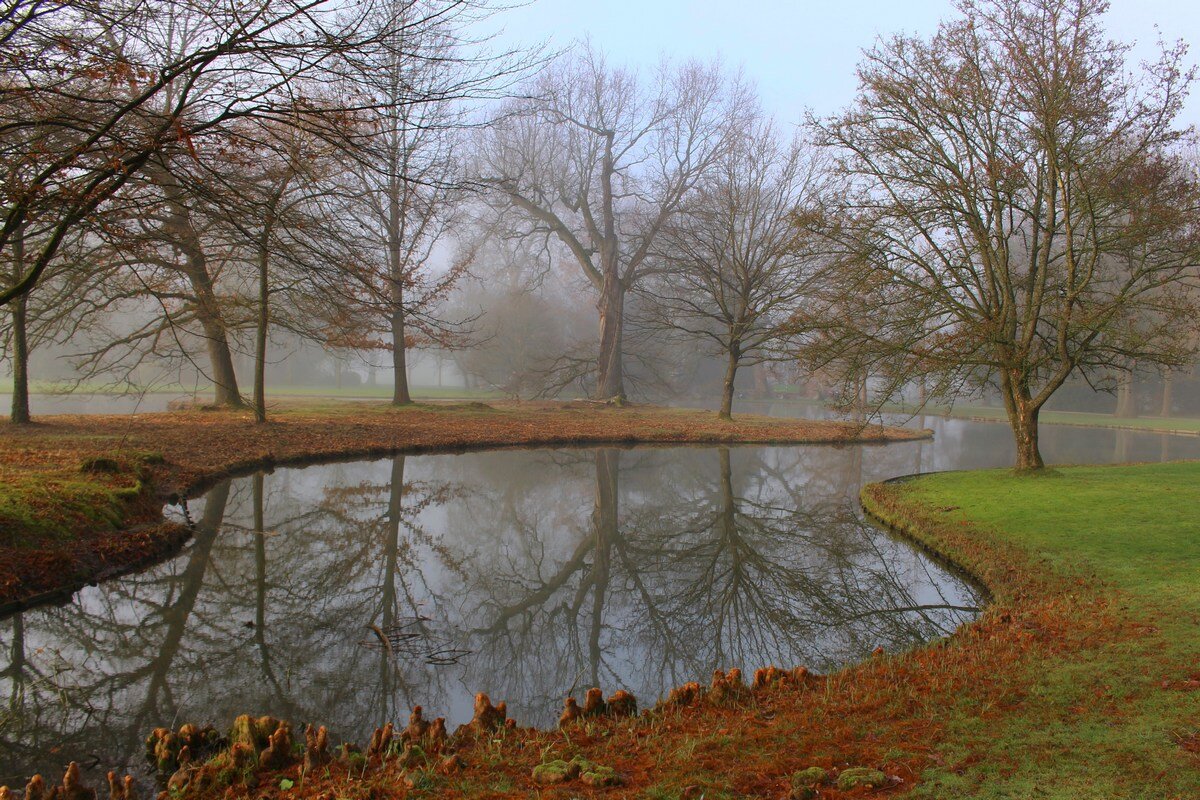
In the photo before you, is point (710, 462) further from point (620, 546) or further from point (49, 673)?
point (49, 673)

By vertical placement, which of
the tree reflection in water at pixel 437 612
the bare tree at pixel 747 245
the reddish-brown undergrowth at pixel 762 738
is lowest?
the tree reflection in water at pixel 437 612

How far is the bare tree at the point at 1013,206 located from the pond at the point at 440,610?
353cm

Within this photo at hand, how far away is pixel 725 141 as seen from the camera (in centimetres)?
3064

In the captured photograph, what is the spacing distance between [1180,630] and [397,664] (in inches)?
231

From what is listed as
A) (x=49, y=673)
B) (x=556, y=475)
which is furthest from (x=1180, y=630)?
(x=556, y=475)

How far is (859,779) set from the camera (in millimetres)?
3277

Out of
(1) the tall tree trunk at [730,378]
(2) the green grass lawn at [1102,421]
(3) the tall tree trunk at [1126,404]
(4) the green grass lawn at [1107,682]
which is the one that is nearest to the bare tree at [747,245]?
(1) the tall tree trunk at [730,378]

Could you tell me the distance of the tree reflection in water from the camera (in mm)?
4910

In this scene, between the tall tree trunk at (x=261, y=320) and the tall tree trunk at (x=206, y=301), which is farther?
the tall tree trunk at (x=261, y=320)

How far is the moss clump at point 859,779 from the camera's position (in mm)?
3256

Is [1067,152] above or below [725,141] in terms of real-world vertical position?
below

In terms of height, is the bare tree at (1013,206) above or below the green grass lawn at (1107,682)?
above

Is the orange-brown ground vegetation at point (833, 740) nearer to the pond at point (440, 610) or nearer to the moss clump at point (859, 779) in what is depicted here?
the moss clump at point (859, 779)

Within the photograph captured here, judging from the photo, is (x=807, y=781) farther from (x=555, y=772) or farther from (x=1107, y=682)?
(x=1107, y=682)
